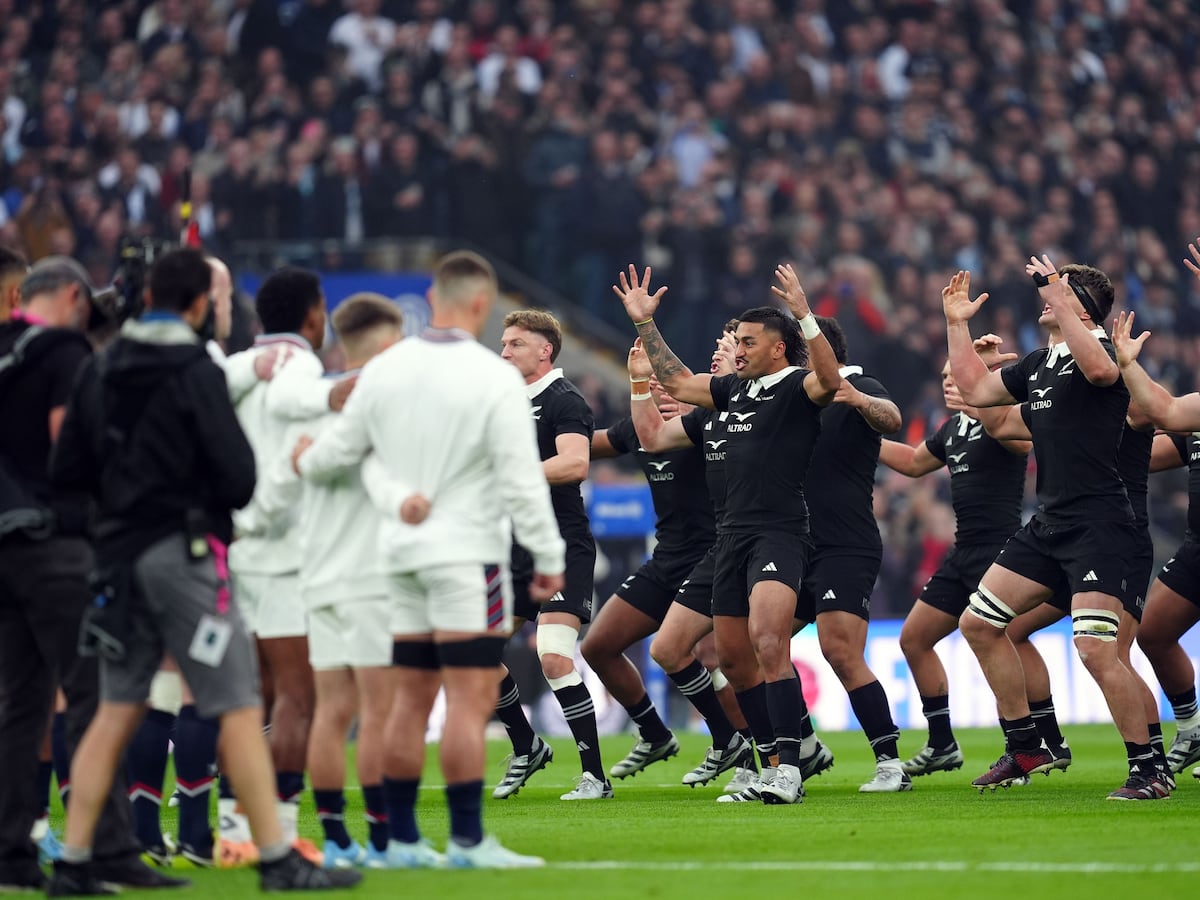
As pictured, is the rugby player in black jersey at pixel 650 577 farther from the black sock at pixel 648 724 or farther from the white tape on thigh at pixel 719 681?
the white tape on thigh at pixel 719 681

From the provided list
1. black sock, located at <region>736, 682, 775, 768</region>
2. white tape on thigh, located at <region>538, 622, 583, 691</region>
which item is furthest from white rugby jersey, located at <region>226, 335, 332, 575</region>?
black sock, located at <region>736, 682, 775, 768</region>

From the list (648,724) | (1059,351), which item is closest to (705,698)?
(648,724)

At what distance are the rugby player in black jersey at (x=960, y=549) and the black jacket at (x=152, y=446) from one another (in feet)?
21.1

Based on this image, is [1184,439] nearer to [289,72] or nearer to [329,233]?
[329,233]

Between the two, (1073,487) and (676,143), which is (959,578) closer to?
(1073,487)

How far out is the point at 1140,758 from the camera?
1000 centimetres

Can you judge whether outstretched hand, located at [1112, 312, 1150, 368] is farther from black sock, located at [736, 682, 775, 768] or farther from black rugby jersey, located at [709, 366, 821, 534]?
black sock, located at [736, 682, 775, 768]

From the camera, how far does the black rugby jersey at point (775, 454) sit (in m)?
10.6

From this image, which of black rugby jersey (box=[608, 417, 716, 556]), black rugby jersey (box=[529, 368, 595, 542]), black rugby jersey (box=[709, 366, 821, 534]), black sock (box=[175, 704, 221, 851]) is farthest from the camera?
black rugby jersey (box=[608, 417, 716, 556])

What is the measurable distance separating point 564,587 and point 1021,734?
2.95 meters

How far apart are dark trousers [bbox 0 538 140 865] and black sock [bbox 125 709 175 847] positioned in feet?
2.39

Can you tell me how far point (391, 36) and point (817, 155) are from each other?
5983 mm

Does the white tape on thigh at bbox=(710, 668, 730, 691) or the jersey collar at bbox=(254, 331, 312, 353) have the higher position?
the jersey collar at bbox=(254, 331, 312, 353)

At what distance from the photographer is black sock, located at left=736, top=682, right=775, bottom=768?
10898mm
